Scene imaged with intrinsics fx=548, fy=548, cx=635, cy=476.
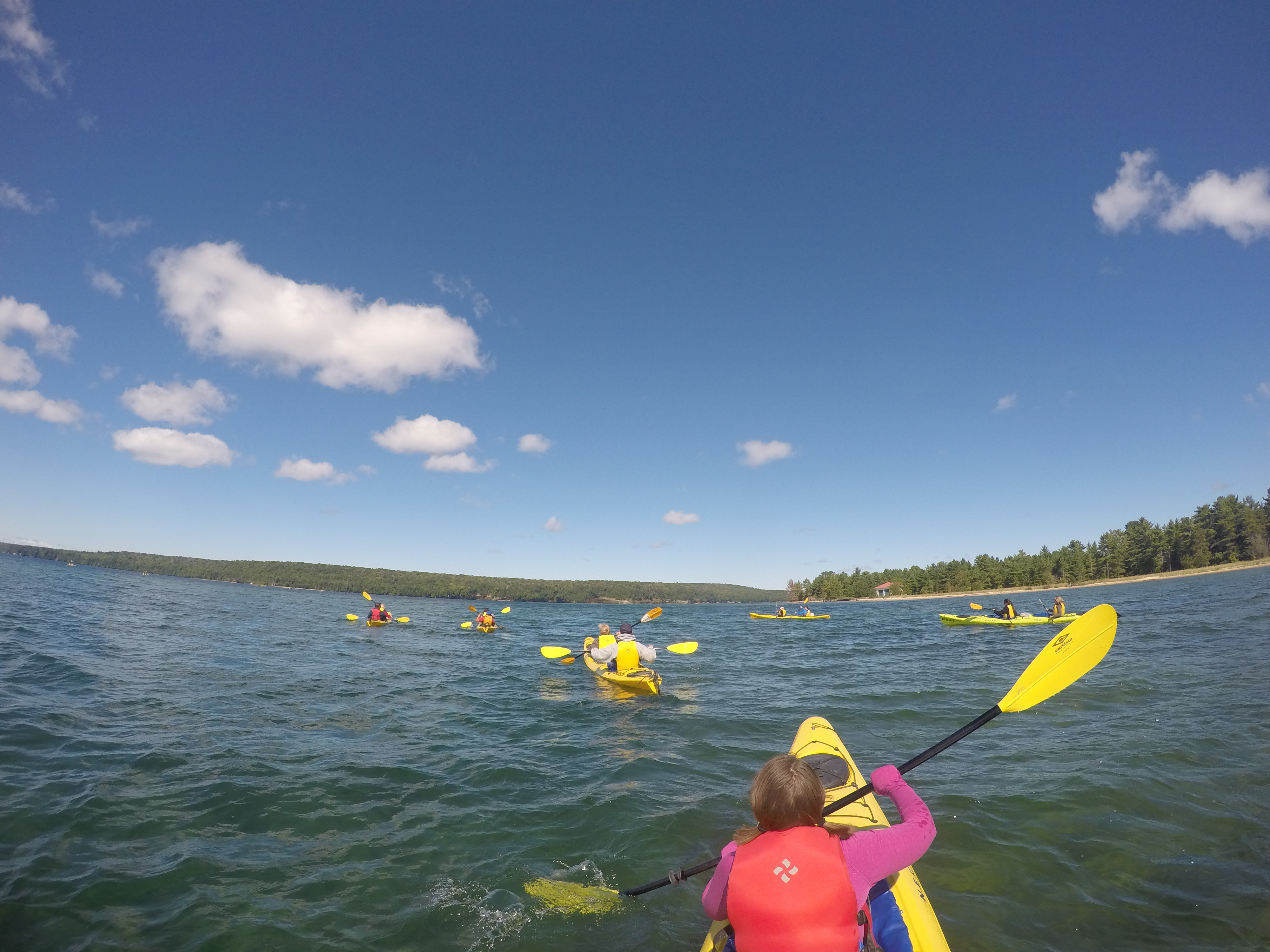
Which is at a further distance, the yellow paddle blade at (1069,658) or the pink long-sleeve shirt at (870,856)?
the yellow paddle blade at (1069,658)

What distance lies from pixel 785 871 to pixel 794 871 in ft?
0.15

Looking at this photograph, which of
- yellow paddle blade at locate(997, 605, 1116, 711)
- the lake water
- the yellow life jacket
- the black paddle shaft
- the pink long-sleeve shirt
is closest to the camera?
the pink long-sleeve shirt

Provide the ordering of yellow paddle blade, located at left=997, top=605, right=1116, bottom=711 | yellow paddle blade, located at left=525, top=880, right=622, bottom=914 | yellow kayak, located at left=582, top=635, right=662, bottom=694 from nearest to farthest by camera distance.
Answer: yellow paddle blade, located at left=525, top=880, right=622, bottom=914
yellow paddle blade, located at left=997, top=605, right=1116, bottom=711
yellow kayak, located at left=582, top=635, right=662, bottom=694

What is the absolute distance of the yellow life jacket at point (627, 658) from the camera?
1291 centimetres

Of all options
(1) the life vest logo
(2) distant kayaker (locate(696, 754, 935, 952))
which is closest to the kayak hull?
(2) distant kayaker (locate(696, 754, 935, 952))

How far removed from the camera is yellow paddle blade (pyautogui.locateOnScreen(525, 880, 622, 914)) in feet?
15.0

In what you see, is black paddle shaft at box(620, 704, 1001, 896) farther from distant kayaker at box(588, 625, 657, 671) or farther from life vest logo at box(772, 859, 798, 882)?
distant kayaker at box(588, 625, 657, 671)

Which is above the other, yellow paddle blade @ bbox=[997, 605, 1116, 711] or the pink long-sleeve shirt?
yellow paddle blade @ bbox=[997, 605, 1116, 711]

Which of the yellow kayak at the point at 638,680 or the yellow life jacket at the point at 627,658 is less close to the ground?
the yellow life jacket at the point at 627,658

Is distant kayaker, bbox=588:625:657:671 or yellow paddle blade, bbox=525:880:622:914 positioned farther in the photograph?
distant kayaker, bbox=588:625:657:671

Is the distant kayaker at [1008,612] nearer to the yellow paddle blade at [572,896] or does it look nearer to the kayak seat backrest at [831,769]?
the kayak seat backrest at [831,769]

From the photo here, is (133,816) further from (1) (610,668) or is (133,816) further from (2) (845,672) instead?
(2) (845,672)

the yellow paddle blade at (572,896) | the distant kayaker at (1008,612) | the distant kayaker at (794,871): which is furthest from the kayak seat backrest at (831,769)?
the distant kayaker at (1008,612)

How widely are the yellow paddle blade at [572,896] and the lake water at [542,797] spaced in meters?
0.12
